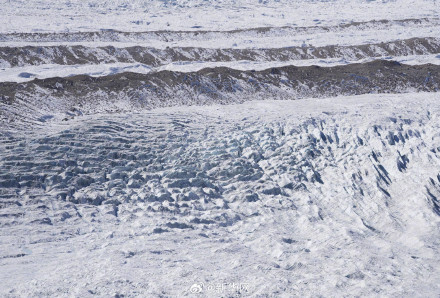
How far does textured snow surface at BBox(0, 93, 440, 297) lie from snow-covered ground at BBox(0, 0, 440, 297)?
47 mm

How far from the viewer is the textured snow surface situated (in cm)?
947

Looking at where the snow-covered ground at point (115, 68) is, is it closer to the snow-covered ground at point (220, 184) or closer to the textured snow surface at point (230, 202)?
the snow-covered ground at point (220, 184)

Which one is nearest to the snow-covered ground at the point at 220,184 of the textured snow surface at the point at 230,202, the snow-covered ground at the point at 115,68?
the textured snow surface at the point at 230,202

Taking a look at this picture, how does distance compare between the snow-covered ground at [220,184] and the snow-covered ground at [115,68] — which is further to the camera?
the snow-covered ground at [115,68]

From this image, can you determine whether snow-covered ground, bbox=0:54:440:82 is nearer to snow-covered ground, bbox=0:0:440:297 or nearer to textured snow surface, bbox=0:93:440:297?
snow-covered ground, bbox=0:0:440:297

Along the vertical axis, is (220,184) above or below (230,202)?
above

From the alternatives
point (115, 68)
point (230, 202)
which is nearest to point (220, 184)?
point (230, 202)

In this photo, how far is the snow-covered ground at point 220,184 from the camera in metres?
9.55

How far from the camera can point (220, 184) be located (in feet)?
43.2

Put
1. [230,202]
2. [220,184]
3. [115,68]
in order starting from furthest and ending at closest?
[115,68] → [220,184] → [230,202]

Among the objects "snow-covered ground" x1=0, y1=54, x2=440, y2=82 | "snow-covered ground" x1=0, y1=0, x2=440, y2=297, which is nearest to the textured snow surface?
"snow-covered ground" x1=0, y1=0, x2=440, y2=297

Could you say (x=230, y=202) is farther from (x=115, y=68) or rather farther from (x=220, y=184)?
(x=115, y=68)

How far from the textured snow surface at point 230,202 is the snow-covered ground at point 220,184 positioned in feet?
0.16

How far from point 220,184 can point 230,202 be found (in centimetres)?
89
